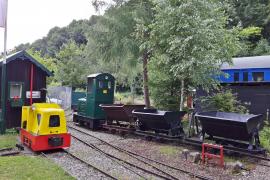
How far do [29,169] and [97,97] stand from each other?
28.9 feet

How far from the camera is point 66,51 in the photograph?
133ft

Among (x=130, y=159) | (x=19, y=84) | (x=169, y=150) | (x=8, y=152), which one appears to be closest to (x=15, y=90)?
(x=19, y=84)

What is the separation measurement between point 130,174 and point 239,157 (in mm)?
4103

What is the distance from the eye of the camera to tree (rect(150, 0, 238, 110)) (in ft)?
43.1

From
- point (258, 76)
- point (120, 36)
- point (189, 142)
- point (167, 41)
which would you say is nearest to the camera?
point (189, 142)

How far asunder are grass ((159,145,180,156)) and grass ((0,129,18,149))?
5.47 meters

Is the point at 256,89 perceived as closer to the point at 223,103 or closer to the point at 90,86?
the point at 223,103

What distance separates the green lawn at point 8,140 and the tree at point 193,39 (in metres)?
7.03

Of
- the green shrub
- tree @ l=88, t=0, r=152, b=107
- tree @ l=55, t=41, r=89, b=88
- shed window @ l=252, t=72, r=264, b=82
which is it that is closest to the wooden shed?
tree @ l=88, t=0, r=152, b=107

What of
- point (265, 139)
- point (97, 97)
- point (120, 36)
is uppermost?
point (120, 36)

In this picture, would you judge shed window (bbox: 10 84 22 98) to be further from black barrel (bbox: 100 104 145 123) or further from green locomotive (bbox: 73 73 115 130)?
black barrel (bbox: 100 104 145 123)

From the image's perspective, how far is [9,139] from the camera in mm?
12719

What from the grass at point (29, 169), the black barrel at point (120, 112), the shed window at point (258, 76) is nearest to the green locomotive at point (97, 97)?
the black barrel at point (120, 112)

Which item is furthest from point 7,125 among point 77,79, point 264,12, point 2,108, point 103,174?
point 264,12
